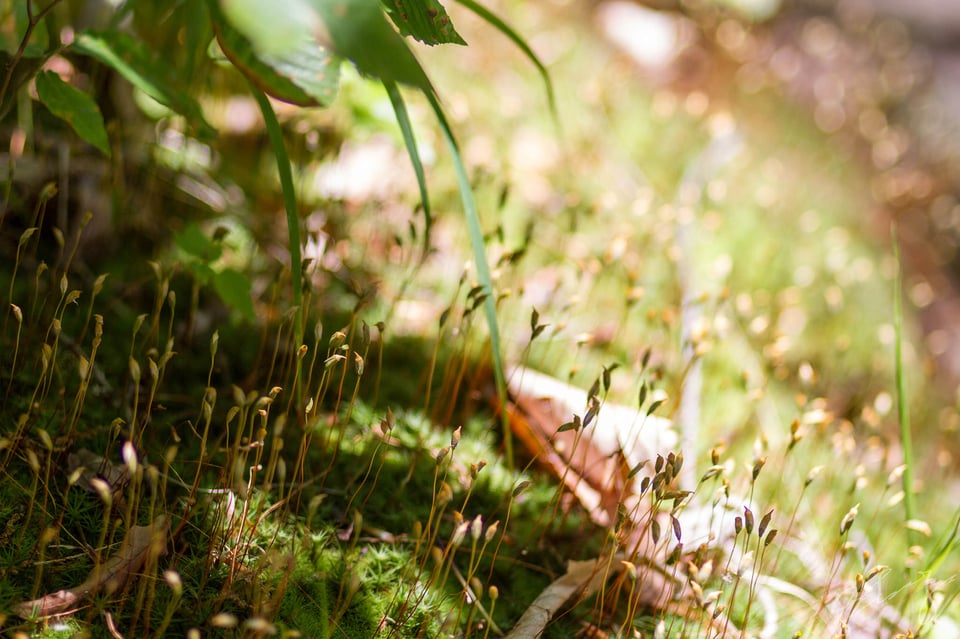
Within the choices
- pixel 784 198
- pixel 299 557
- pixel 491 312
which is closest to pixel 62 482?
pixel 299 557

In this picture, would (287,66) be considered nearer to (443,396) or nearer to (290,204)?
(290,204)

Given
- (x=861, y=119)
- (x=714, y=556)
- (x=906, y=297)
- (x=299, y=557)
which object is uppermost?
(x=861, y=119)

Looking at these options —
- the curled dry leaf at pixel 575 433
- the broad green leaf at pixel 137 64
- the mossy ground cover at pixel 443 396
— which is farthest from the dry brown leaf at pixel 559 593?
the broad green leaf at pixel 137 64

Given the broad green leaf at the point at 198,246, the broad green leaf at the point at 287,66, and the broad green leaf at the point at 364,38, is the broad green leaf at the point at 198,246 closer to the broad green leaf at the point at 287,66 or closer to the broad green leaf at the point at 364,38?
the broad green leaf at the point at 287,66

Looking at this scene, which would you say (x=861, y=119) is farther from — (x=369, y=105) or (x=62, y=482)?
(x=62, y=482)

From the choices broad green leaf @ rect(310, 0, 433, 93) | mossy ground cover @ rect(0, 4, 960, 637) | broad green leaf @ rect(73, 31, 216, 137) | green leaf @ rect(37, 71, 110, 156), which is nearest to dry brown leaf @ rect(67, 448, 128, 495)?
mossy ground cover @ rect(0, 4, 960, 637)

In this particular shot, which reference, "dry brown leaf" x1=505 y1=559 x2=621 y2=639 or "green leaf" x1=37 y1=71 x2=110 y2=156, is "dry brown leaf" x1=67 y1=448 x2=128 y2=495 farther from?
"dry brown leaf" x1=505 y1=559 x2=621 y2=639
